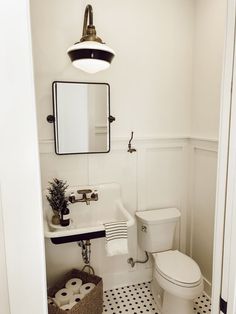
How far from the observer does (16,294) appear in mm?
579

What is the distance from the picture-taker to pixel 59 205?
1790 millimetres

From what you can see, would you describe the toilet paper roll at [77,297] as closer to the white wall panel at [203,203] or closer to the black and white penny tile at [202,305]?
the black and white penny tile at [202,305]

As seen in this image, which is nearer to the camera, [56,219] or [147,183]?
[56,219]

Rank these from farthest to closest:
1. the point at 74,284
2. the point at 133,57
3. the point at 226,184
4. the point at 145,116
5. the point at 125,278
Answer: the point at 125,278 → the point at 145,116 → the point at 133,57 → the point at 74,284 → the point at 226,184

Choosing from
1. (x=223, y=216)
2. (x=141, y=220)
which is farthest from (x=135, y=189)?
(x=223, y=216)

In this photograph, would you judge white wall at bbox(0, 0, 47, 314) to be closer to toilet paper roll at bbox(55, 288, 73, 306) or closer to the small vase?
the small vase

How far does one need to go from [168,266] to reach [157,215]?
0.43 metres

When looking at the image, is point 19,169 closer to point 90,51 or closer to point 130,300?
point 90,51

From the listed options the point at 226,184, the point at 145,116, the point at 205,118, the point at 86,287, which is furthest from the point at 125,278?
the point at 226,184

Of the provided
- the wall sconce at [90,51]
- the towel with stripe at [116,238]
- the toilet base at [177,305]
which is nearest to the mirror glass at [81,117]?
the wall sconce at [90,51]

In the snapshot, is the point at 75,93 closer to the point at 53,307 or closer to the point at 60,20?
the point at 60,20

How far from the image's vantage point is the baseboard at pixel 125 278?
2.24 meters

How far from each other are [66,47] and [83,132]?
2.18 ft

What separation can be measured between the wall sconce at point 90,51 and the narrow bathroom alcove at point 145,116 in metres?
0.26
